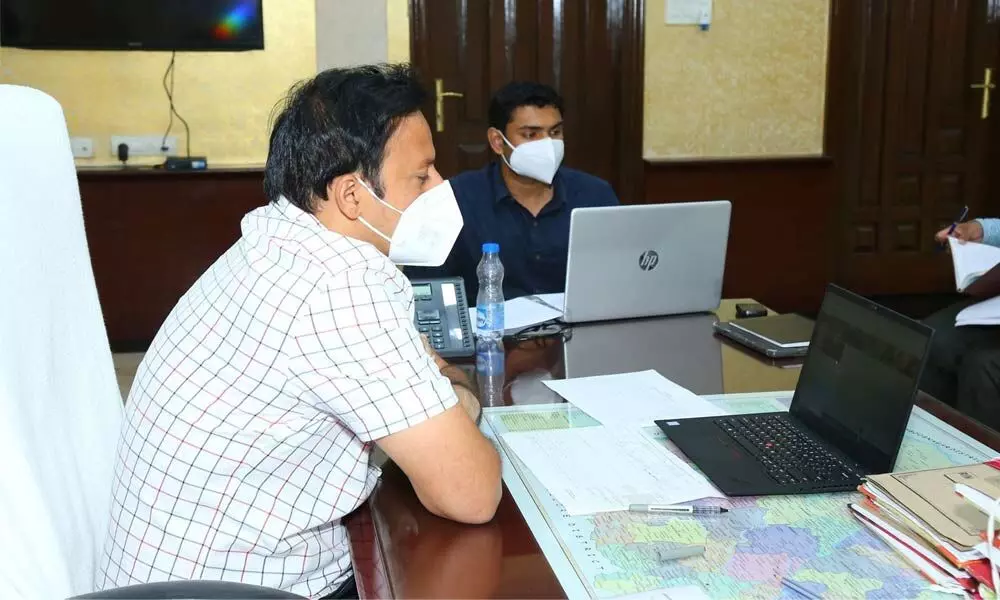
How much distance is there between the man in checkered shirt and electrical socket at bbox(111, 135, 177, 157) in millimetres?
3552

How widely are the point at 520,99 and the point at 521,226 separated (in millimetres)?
356

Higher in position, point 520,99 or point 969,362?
point 520,99

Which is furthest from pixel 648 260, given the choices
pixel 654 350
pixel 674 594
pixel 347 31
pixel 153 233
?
pixel 153 233

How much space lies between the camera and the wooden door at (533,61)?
479cm

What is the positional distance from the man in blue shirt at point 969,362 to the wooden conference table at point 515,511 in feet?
3.18

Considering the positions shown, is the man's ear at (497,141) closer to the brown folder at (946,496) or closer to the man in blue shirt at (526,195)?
the man in blue shirt at (526,195)

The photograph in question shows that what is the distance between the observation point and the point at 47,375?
1.25 m

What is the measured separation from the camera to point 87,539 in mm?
1326

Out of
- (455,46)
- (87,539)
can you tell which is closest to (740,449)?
(87,539)

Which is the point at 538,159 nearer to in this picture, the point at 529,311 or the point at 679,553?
the point at 529,311

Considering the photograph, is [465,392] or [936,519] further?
[465,392]

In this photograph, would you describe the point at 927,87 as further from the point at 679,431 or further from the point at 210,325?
the point at 210,325

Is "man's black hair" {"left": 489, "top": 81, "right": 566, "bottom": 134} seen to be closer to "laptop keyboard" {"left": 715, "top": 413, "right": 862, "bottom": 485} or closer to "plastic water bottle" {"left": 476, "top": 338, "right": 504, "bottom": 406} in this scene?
"plastic water bottle" {"left": 476, "top": 338, "right": 504, "bottom": 406}

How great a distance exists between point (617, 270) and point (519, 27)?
9.36ft
